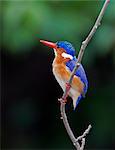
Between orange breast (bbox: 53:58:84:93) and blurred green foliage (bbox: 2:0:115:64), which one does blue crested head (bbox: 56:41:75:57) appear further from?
blurred green foliage (bbox: 2:0:115:64)

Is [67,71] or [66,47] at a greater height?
[66,47]

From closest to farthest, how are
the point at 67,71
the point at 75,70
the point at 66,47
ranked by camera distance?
the point at 75,70
the point at 66,47
the point at 67,71

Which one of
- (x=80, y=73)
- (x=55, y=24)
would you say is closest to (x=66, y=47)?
(x=80, y=73)

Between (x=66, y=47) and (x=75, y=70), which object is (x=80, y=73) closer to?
(x=66, y=47)

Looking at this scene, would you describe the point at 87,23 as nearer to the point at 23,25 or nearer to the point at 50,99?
the point at 23,25

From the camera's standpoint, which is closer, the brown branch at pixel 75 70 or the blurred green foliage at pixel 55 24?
the brown branch at pixel 75 70

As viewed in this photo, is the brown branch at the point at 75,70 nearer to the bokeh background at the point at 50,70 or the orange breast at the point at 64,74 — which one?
the orange breast at the point at 64,74

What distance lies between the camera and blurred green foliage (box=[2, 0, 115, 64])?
107 inches

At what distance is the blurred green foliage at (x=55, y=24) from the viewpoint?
2.72m

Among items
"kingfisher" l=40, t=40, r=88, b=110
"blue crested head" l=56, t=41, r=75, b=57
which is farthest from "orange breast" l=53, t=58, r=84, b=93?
"blue crested head" l=56, t=41, r=75, b=57

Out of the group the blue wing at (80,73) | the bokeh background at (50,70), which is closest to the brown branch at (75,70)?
the blue wing at (80,73)

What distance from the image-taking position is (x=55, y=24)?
283 centimetres

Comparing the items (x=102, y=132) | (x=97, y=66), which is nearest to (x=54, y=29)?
(x=97, y=66)

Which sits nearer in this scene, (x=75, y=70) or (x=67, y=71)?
(x=75, y=70)
